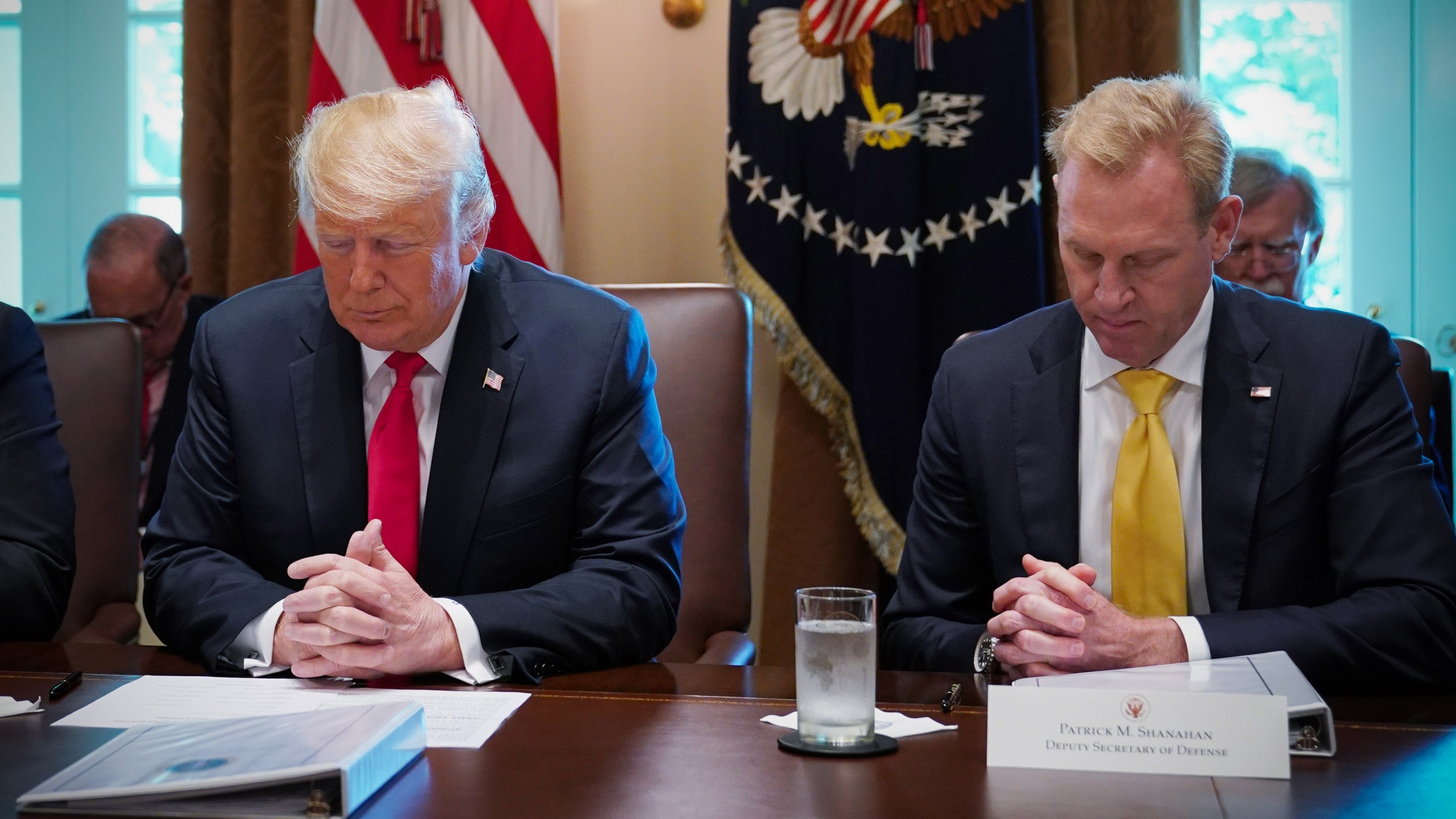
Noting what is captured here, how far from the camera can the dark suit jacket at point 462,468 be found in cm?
176

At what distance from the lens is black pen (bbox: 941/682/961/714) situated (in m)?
1.28

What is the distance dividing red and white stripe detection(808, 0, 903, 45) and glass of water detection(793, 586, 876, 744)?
2.04 meters

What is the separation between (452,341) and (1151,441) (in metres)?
0.96

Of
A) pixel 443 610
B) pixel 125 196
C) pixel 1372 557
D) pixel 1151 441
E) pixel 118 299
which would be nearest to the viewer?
pixel 443 610

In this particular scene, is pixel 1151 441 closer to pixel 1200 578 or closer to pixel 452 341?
pixel 1200 578

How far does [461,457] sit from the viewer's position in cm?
177

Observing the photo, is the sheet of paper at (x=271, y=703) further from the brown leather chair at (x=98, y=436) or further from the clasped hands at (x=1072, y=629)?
the brown leather chair at (x=98, y=436)

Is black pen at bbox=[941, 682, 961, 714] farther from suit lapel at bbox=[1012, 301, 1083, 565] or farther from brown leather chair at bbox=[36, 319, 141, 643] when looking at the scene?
brown leather chair at bbox=[36, 319, 141, 643]

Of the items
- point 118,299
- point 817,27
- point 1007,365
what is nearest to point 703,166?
point 817,27

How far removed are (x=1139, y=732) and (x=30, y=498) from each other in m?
1.57

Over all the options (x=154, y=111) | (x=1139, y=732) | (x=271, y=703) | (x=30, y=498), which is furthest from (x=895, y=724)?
(x=154, y=111)

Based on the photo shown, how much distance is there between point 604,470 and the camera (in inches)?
70.4

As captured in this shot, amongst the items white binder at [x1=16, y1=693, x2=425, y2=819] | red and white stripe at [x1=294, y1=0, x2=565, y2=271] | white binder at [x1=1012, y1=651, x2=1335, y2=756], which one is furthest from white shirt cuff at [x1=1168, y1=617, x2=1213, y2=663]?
red and white stripe at [x1=294, y1=0, x2=565, y2=271]

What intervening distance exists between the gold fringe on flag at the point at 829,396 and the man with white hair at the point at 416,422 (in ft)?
3.59
